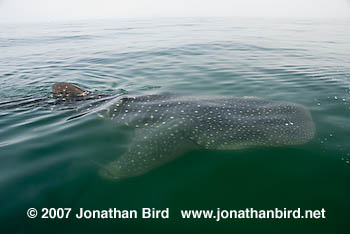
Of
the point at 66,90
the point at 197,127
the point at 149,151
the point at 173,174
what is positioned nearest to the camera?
→ the point at 173,174

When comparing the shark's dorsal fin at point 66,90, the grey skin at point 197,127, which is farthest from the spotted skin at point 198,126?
the shark's dorsal fin at point 66,90

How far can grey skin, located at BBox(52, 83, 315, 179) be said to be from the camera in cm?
530

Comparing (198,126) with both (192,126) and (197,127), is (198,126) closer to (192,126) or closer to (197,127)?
(197,127)

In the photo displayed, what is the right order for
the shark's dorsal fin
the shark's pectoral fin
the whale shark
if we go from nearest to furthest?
the shark's pectoral fin
the whale shark
the shark's dorsal fin

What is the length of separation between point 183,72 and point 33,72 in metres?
8.98

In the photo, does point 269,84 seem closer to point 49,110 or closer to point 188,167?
point 188,167

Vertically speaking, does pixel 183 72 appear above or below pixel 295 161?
above

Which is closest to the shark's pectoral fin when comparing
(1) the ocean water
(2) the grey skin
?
(2) the grey skin

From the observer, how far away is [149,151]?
541 centimetres

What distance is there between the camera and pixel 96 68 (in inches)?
591

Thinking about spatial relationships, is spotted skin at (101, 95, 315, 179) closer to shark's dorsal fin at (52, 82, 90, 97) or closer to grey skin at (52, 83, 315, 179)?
grey skin at (52, 83, 315, 179)

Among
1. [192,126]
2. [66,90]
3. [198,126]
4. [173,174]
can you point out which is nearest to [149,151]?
[173,174]

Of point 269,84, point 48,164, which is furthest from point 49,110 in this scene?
point 269,84

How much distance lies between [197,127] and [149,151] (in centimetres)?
141
